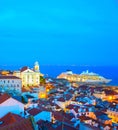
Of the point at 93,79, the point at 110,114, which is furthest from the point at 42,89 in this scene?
the point at 93,79

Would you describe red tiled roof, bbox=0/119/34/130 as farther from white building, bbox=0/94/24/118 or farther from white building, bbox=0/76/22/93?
white building, bbox=0/76/22/93

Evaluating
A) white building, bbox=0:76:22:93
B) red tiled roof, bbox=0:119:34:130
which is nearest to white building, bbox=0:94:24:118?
red tiled roof, bbox=0:119:34:130

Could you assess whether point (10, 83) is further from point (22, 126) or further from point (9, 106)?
point (22, 126)

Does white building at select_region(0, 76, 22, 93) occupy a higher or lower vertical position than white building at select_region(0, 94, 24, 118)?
higher

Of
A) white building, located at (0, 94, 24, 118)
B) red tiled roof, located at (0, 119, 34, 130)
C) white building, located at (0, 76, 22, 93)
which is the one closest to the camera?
red tiled roof, located at (0, 119, 34, 130)

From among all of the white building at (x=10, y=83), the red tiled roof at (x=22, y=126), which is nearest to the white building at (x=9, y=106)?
the red tiled roof at (x=22, y=126)

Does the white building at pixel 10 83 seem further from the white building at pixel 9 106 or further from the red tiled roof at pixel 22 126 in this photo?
the red tiled roof at pixel 22 126

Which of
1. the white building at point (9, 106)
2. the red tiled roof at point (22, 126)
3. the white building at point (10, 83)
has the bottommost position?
the red tiled roof at point (22, 126)

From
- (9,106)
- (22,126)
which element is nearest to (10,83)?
(9,106)

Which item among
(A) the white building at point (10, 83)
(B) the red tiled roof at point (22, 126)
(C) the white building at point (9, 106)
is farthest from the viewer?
(A) the white building at point (10, 83)

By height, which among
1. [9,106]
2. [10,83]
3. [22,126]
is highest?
[10,83]

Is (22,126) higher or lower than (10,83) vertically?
lower

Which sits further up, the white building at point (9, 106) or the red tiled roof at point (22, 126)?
the white building at point (9, 106)

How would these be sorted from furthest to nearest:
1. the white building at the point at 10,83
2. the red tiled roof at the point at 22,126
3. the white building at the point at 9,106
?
the white building at the point at 10,83 < the white building at the point at 9,106 < the red tiled roof at the point at 22,126
